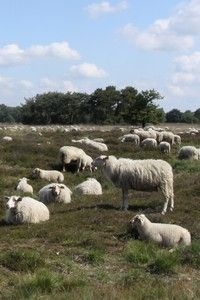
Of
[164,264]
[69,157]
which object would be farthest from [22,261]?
[69,157]

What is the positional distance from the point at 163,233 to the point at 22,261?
136 inches

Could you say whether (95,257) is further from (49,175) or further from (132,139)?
(132,139)

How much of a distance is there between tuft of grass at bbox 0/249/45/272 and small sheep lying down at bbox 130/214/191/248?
2783mm

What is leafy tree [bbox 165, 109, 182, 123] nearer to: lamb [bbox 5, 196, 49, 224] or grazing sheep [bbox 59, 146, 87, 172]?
grazing sheep [bbox 59, 146, 87, 172]

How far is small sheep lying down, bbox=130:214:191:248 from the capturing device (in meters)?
12.6

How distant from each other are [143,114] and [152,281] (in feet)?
231

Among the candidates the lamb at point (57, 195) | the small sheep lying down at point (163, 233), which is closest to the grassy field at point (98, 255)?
the small sheep lying down at point (163, 233)

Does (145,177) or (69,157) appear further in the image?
(69,157)

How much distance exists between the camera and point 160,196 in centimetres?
1845

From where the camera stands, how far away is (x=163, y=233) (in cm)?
1275

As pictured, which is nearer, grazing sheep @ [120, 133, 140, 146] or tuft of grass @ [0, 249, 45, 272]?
tuft of grass @ [0, 249, 45, 272]

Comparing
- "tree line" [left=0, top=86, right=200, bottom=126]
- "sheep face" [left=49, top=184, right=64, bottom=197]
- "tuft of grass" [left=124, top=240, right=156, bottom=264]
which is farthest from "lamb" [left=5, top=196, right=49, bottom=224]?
"tree line" [left=0, top=86, right=200, bottom=126]

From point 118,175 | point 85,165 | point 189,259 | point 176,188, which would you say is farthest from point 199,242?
point 85,165

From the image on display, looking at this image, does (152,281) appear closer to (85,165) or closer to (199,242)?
(199,242)
